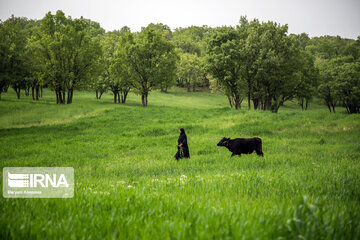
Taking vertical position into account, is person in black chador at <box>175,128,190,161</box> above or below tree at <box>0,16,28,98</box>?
below

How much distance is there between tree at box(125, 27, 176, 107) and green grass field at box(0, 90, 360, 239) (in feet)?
66.8

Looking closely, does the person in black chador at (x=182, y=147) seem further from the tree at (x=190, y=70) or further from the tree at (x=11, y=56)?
the tree at (x=190, y=70)

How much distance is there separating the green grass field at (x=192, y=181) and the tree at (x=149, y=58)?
2037cm

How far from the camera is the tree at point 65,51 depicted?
4219 centimetres

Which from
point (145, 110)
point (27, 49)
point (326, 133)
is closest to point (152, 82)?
point (145, 110)

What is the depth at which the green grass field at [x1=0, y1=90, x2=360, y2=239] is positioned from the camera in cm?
238

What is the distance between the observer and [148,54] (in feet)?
158

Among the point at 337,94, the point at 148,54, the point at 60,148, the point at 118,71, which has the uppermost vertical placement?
the point at 148,54

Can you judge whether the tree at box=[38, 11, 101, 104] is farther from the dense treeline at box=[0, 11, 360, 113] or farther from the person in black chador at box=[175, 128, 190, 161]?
the person in black chador at box=[175, 128, 190, 161]

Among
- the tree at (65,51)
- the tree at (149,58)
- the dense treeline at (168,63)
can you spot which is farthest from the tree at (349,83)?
the tree at (65,51)

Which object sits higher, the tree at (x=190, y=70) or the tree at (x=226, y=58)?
the tree at (x=190, y=70)

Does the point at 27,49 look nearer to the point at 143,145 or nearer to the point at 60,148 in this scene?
the point at 60,148

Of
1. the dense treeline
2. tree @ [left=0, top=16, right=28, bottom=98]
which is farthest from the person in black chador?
tree @ [left=0, top=16, right=28, bottom=98]

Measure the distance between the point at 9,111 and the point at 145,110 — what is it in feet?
77.4
